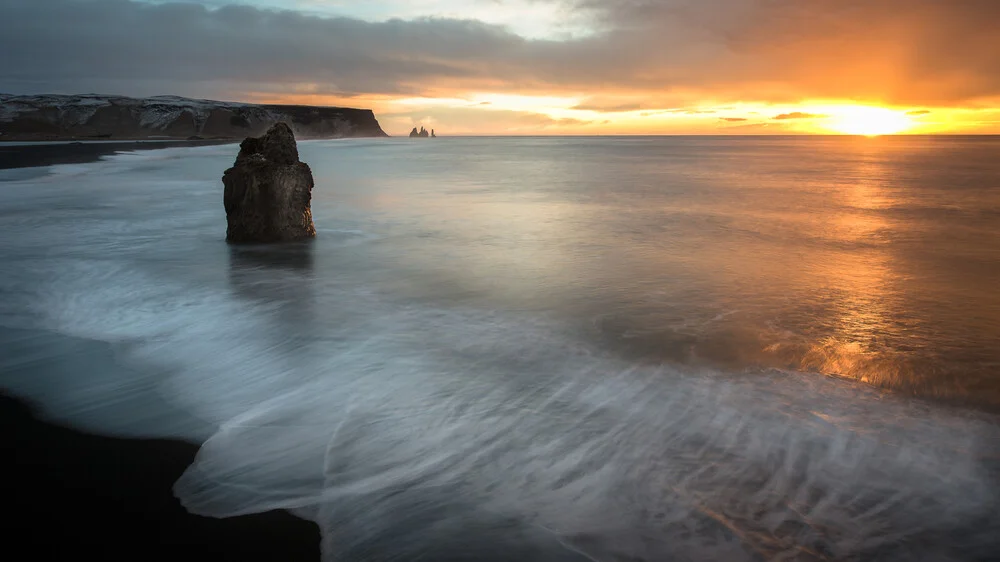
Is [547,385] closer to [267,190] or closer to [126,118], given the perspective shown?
[267,190]

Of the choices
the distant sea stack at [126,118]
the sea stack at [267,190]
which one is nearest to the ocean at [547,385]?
the sea stack at [267,190]

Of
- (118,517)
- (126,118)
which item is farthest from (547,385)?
(126,118)

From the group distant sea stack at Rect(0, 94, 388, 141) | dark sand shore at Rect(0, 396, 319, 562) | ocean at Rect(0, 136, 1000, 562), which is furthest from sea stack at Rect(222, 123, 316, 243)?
distant sea stack at Rect(0, 94, 388, 141)

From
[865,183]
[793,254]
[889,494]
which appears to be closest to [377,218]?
[793,254]

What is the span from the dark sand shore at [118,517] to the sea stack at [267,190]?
6.85m

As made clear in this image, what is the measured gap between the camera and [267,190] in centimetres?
1012

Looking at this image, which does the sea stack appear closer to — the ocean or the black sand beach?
the ocean

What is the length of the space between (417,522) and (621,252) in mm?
8022

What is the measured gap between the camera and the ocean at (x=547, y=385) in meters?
3.04

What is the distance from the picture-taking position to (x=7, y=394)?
4.42 m

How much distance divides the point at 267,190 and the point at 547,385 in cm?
724

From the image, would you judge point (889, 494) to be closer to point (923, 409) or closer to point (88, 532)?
point (923, 409)

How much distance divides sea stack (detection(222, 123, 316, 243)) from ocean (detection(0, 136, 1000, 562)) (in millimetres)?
485

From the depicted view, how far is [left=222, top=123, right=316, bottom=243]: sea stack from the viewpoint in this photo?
32.4 feet
